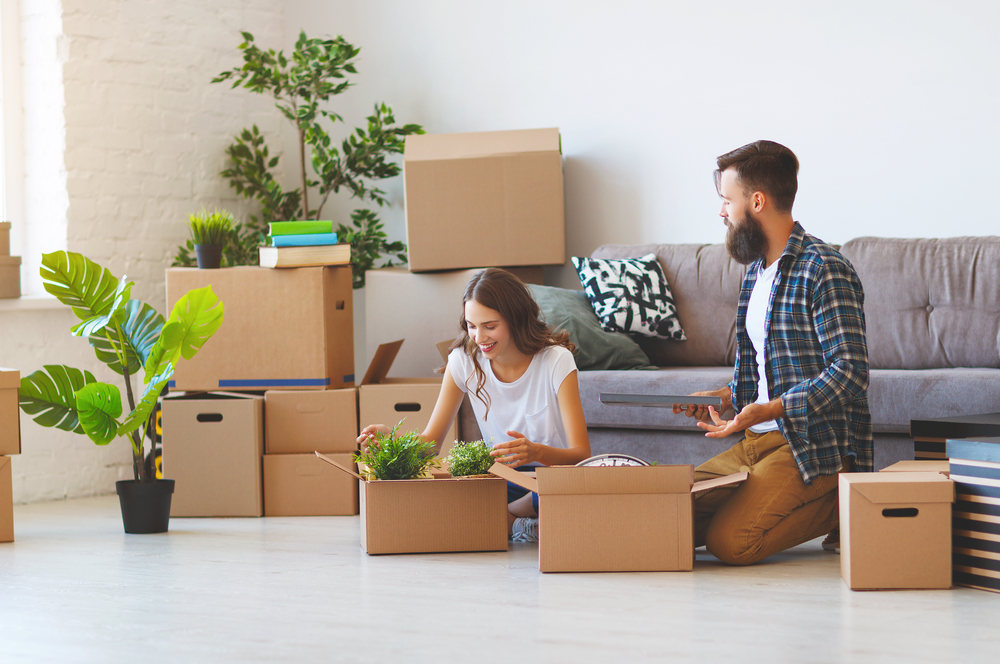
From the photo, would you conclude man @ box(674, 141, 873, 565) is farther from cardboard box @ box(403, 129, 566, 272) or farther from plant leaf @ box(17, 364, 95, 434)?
plant leaf @ box(17, 364, 95, 434)

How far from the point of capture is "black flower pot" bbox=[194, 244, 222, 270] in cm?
342

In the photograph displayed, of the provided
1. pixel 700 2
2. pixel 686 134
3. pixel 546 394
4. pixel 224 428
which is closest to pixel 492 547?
pixel 546 394

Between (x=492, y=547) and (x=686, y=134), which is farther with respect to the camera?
(x=686, y=134)

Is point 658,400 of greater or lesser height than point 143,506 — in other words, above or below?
above

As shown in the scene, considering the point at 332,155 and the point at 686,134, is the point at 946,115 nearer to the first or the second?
the point at 686,134

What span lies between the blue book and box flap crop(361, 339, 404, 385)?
408 millimetres

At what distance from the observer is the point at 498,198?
3592 mm

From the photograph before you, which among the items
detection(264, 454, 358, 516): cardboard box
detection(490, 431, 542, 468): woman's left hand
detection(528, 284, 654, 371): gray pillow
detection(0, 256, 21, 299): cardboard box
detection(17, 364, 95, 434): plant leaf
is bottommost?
detection(264, 454, 358, 516): cardboard box

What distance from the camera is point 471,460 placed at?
2.36m

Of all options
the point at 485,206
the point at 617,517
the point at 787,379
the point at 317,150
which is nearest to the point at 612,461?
the point at 617,517

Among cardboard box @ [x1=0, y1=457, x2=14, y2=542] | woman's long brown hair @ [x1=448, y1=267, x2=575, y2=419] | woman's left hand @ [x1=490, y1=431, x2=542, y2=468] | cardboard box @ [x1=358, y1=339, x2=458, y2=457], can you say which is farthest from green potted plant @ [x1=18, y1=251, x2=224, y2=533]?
woman's left hand @ [x1=490, y1=431, x2=542, y2=468]

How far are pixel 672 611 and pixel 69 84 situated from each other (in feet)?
10.3

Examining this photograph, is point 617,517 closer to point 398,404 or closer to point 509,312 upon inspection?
point 509,312

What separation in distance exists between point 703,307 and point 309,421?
4.62ft
